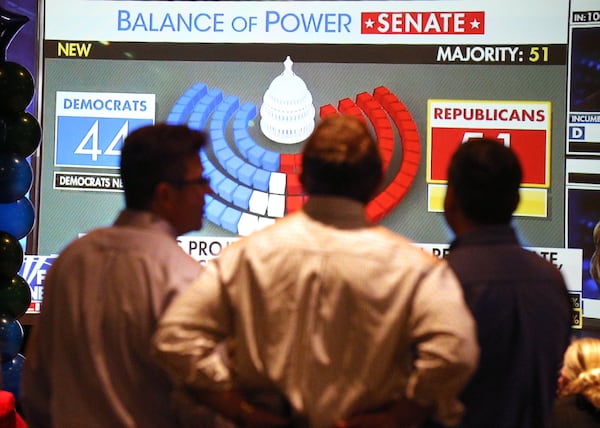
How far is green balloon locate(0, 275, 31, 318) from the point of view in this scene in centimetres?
388

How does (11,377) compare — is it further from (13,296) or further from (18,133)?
(18,133)

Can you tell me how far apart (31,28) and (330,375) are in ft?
11.8

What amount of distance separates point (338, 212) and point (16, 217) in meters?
2.62

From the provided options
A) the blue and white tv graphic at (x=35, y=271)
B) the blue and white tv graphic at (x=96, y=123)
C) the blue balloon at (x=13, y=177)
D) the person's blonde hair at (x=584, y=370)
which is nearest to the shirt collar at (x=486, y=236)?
the person's blonde hair at (x=584, y=370)

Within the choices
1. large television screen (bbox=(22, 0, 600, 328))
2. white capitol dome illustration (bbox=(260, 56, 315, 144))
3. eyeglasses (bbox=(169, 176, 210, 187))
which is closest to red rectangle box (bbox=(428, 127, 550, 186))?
large television screen (bbox=(22, 0, 600, 328))

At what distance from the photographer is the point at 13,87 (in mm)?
3781

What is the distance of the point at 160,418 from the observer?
1.75 m

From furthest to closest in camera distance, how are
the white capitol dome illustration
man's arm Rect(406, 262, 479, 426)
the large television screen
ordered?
the white capitol dome illustration
the large television screen
man's arm Rect(406, 262, 479, 426)

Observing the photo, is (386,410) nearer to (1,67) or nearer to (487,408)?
(487,408)

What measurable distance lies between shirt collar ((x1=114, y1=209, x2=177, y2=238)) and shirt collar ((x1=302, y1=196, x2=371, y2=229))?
343mm

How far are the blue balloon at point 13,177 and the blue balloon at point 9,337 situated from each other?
51 centimetres

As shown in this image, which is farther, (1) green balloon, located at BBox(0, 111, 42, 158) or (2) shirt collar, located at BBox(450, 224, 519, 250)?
(1) green balloon, located at BBox(0, 111, 42, 158)

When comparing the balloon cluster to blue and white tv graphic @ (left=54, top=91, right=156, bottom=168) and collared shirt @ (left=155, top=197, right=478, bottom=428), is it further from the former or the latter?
collared shirt @ (left=155, top=197, right=478, bottom=428)

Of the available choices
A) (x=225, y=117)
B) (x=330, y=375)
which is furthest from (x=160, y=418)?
(x=225, y=117)
